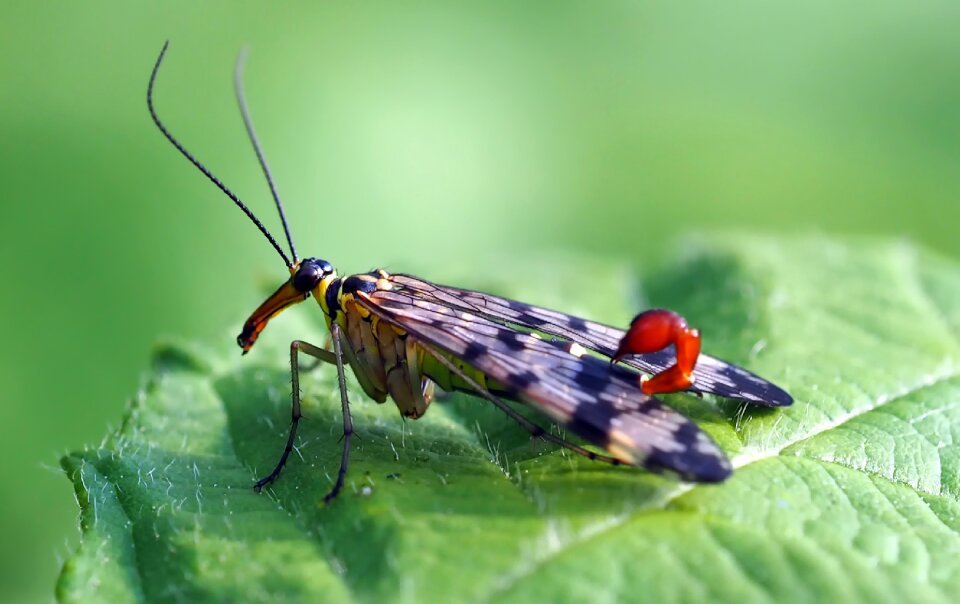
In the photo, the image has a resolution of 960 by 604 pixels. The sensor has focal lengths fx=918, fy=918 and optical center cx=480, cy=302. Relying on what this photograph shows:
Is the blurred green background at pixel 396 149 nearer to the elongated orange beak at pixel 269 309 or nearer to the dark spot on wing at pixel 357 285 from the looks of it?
the elongated orange beak at pixel 269 309

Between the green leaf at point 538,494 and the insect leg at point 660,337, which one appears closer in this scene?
the green leaf at point 538,494

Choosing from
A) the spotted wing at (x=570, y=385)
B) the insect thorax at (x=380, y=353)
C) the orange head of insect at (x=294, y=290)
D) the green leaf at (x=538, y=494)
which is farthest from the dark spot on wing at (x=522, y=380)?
the orange head of insect at (x=294, y=290)

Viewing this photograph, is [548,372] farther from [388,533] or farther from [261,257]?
[261,257]

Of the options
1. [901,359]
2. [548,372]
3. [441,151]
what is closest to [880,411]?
[901,359]

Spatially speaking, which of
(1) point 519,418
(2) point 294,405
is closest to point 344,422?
(2) point 294,405

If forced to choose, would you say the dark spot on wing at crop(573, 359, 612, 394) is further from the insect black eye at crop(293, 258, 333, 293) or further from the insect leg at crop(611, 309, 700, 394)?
the insect black eye at crop(293, 258, 333, 293)

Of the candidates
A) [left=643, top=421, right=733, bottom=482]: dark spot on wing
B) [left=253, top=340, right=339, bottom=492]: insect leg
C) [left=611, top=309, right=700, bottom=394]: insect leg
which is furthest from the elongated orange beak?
[left=643, top=421, right=733, bottom=482]: dark spot on wing
